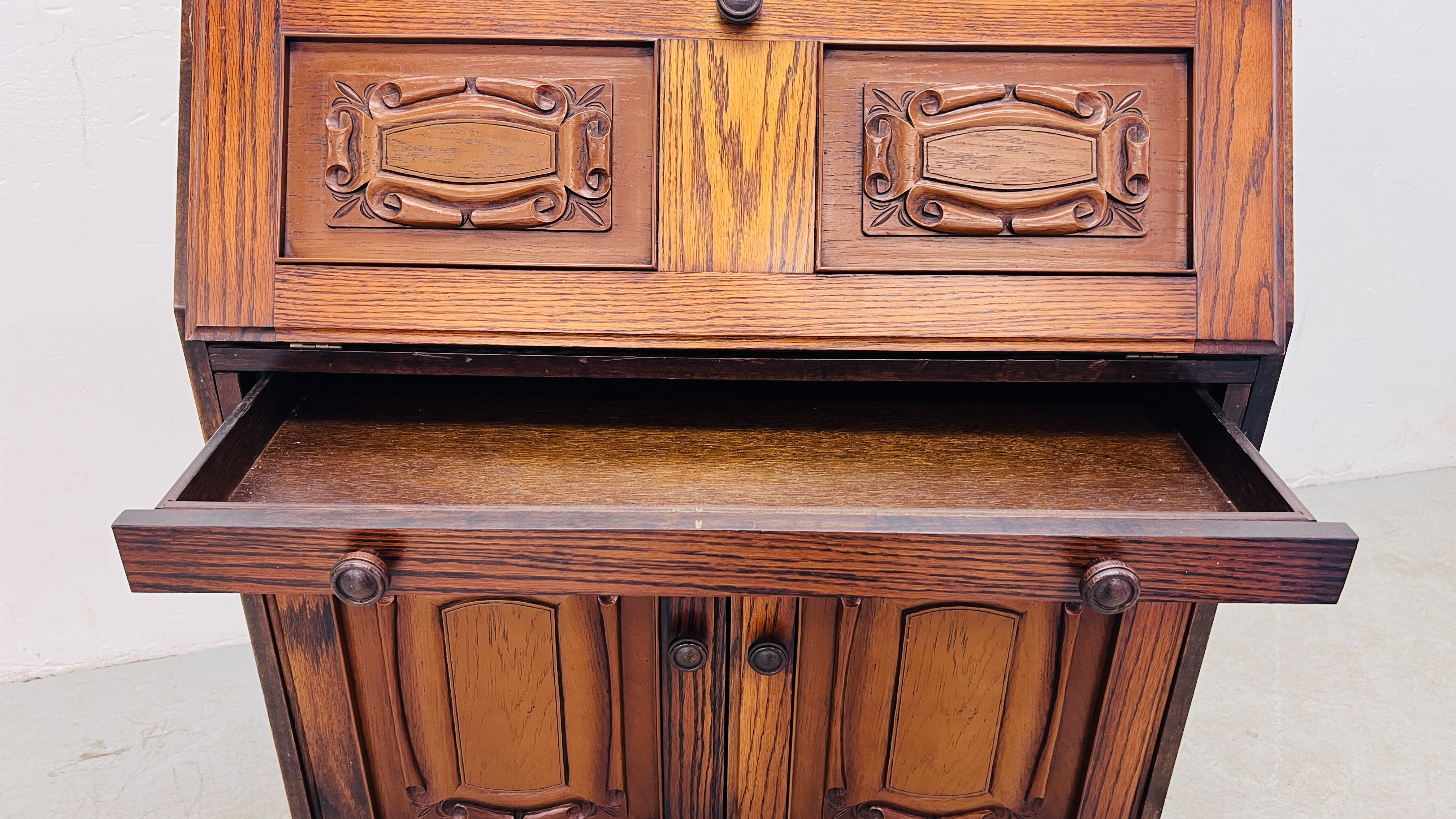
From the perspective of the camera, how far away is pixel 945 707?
3.79 feet

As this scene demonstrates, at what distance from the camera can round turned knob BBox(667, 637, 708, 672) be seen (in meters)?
1.08

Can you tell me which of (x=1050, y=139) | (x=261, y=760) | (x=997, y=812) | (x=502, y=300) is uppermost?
(x=1050, y=139)

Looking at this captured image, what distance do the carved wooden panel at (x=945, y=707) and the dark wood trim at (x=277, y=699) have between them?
2.15 ft

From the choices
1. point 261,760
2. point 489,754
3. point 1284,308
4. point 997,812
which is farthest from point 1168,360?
point 261,760

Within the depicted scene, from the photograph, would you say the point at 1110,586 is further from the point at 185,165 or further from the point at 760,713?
the point at 185,165

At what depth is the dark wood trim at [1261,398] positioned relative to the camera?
3.49 feet

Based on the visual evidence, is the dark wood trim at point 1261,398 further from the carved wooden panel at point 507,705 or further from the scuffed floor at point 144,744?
the scuffed floor at point 144,744

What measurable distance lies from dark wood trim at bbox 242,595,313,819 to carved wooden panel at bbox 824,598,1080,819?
2.15 ft

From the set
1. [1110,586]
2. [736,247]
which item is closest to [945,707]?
[1110,586]

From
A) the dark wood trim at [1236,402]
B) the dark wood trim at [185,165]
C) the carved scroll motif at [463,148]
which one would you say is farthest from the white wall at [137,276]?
the dark wood trim at [1236,402]

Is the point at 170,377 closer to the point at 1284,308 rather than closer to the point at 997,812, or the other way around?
the point at 997,812

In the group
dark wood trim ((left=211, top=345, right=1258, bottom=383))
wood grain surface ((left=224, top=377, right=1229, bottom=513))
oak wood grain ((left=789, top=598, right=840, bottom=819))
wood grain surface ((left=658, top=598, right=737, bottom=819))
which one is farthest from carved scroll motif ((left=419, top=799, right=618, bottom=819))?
dark wood trim ((left=211, top=345, right=1258, bottom=383))

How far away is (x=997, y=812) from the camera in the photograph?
1244 mm

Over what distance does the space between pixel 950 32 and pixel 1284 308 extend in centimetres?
47
